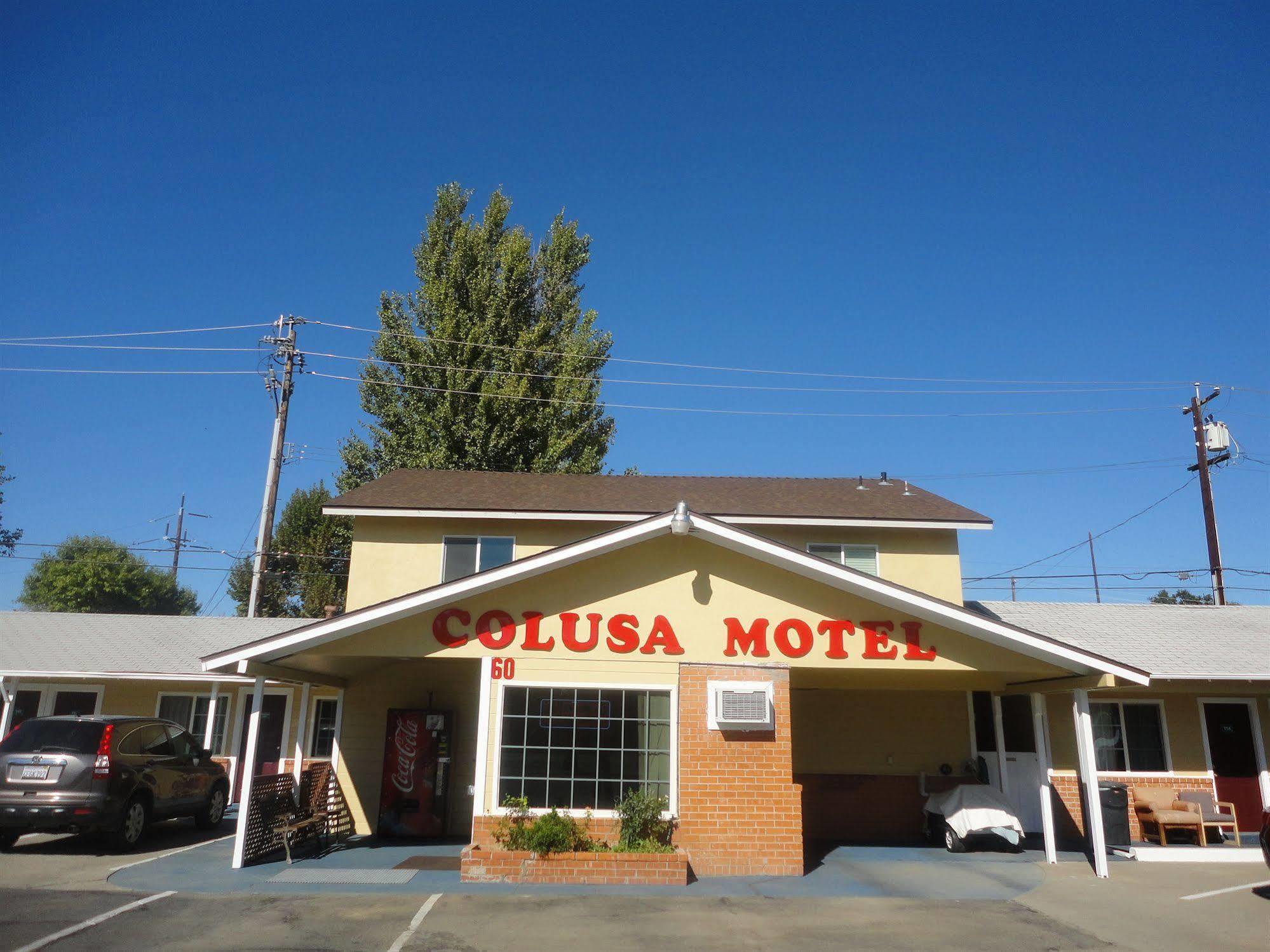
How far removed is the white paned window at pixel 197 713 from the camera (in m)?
19.9

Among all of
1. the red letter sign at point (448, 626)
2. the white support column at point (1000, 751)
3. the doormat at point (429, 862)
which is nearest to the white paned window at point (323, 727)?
the doormat at point (429, 862)

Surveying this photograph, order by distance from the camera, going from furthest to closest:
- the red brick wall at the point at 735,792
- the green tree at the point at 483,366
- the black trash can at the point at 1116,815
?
the green tree at the point at 483,366
the black trash can at the point at 1116,815
the red brick wall at the point at 735,792

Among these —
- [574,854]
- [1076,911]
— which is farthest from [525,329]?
[1076,911]

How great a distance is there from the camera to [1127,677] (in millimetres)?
12000

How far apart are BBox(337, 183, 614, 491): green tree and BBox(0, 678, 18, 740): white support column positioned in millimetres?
11612

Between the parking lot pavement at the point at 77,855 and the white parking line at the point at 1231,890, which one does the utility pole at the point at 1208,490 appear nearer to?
the white parking line at the point at 1231,890

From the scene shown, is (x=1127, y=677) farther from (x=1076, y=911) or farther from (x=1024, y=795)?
(x=1024, y=795)

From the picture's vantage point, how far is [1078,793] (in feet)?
50.7

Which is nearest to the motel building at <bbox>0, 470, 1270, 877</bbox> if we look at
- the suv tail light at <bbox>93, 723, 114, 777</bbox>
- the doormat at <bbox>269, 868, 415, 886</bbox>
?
the doormat at <bbox>269, 868, 415, 886</bbox>

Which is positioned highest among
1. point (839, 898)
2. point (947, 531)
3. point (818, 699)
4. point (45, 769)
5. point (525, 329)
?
point (525, 329)

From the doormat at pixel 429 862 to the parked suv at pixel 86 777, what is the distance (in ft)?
13.0

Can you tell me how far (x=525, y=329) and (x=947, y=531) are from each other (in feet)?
52.6

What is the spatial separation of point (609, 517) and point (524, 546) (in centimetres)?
165

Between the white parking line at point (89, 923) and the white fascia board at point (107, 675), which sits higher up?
the white fascia board at point (107, 675)
